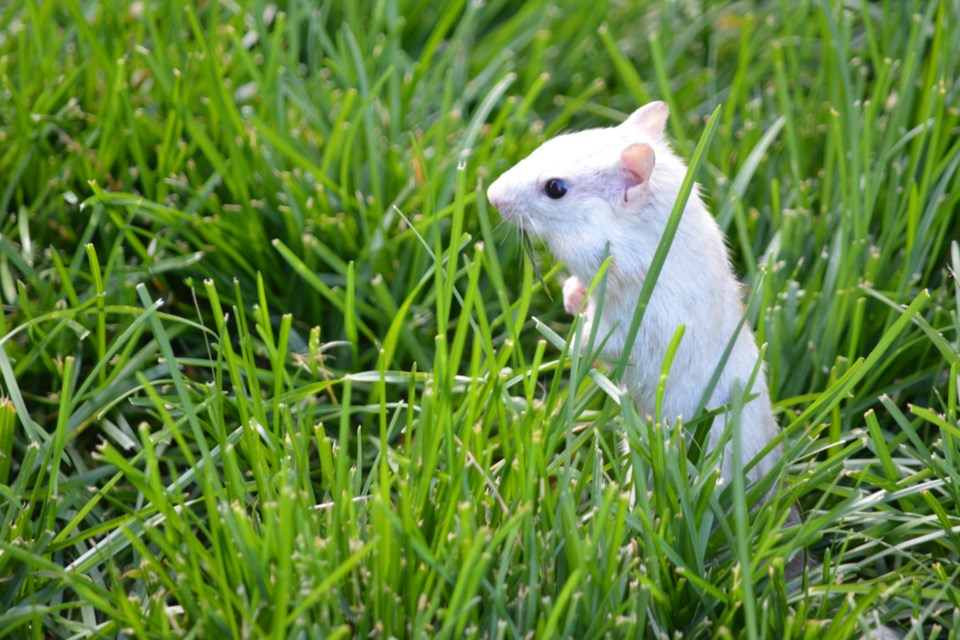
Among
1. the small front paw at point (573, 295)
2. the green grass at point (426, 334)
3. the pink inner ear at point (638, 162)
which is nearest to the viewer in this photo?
the green grass at point (426, 334)

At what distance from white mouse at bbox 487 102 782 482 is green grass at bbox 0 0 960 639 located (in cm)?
11

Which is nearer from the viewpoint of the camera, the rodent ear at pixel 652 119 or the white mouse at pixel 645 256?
the white mouse at pixel 645 256

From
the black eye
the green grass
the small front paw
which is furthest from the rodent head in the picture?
the green grass

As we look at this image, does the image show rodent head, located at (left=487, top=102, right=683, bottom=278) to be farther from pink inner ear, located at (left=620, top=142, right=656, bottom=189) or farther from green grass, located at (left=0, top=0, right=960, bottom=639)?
green grass, located at (left=0, top=0, right=960, bottom=639)

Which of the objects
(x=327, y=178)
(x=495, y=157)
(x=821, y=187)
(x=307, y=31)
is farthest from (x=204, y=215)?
(x=821, y=187)

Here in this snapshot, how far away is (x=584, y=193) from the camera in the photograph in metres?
2.55

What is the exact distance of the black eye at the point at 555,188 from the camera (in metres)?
2.57

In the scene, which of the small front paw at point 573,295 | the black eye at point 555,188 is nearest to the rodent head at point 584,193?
the black eye at point 555,188

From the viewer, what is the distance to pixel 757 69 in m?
3.91

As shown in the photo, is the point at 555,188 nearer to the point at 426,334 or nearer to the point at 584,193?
the point at 584,193

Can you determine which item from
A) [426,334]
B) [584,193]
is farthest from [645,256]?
[426,334]

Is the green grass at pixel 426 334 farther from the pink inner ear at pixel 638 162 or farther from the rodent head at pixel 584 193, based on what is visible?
the pink inner ear at pixel 638 162

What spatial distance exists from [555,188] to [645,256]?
264 mm

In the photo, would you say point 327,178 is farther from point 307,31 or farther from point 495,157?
point 307,31
